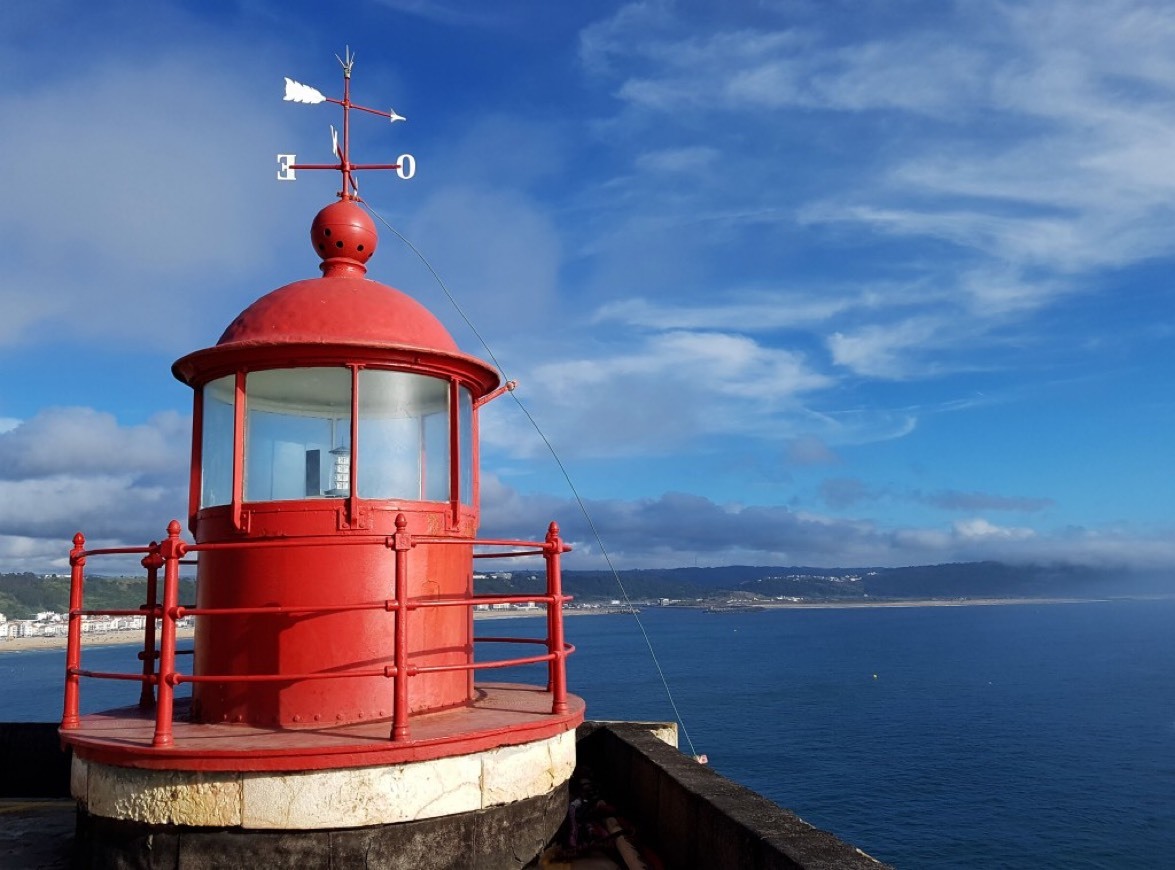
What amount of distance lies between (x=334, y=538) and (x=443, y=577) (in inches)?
40.7

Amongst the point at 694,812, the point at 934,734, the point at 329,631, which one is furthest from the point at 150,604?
the point at 934,734

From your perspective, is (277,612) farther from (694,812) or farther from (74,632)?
(694,812)

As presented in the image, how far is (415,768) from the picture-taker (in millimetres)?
4785

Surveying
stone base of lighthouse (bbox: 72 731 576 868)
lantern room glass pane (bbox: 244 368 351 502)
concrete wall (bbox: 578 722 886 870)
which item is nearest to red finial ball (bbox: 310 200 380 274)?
lantern room glass pane (bbox: 244 368 351 502)

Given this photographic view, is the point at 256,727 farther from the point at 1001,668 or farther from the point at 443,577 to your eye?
the point at 1001,668

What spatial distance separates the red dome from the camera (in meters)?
5.65

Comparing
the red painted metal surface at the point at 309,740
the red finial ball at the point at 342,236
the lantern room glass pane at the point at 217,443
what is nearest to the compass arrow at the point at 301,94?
the red finial ball at the point at 342,236

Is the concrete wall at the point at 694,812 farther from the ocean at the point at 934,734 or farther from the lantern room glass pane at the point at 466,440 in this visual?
the ocean at the point at 934,734

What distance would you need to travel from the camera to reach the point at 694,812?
5.42m

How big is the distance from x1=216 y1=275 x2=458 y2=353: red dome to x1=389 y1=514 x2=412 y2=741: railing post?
1378 mm

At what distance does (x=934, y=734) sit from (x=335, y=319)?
5803cm

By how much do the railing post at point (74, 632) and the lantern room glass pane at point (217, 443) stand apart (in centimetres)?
76

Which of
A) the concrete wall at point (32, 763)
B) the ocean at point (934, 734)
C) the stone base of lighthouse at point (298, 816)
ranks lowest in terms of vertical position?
the ocean at point (934, 734)

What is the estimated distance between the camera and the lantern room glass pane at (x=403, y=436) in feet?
18.6
